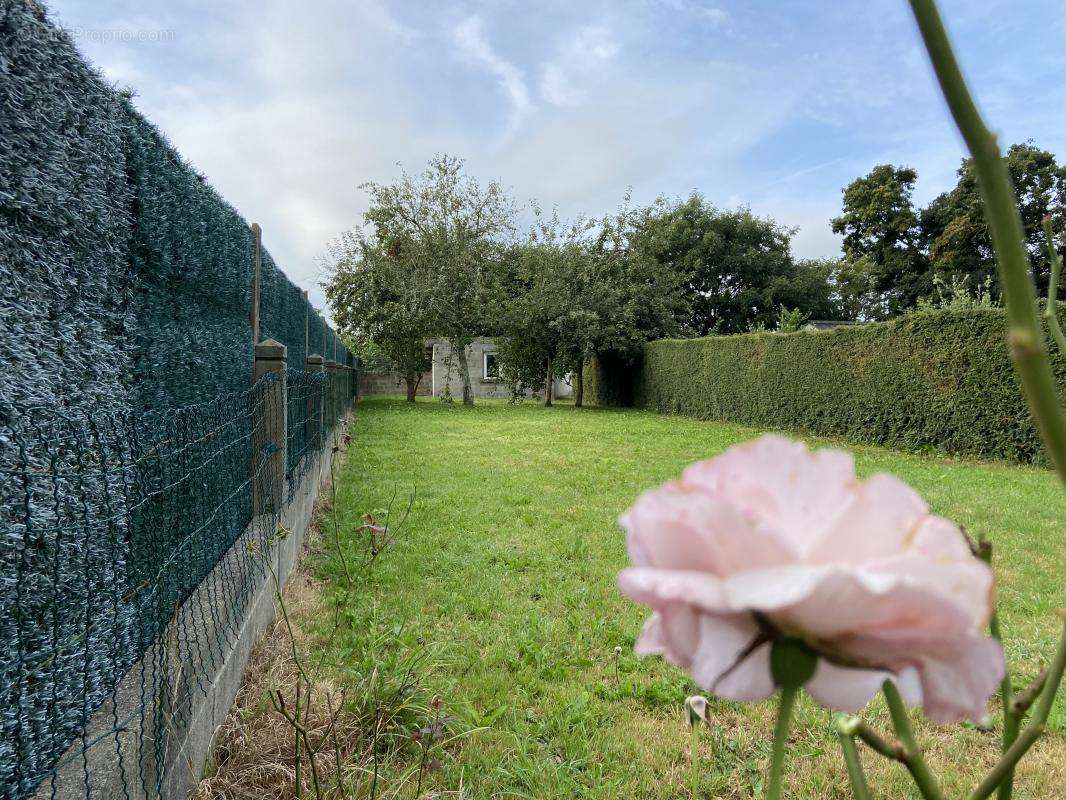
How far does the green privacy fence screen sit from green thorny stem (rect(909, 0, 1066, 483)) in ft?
4.87

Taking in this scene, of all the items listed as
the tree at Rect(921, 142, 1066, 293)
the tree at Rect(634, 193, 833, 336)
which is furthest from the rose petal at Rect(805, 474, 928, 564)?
the tree at Rect(634, 193, 833, 336)

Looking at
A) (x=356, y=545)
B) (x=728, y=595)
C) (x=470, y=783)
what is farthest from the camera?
(x=356, y=545)

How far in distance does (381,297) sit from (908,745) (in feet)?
60.0

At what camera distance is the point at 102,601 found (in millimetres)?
1709

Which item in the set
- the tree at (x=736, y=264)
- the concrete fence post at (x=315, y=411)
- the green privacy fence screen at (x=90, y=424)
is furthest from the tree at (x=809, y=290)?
the green privacy fence screen at (x=90, y=424)

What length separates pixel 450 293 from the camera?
16766 millimetres

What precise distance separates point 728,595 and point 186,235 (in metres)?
3.01

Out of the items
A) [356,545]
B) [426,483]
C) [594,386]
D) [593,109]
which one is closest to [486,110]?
[593,109]

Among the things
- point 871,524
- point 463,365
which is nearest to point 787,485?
point 871,524

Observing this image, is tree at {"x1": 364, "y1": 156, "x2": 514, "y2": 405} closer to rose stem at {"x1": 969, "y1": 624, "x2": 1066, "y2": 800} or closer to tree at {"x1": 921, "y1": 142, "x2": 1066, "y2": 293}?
tree at {"x1": 921, "y1": 142, "x2": 1066, "y2": 293}

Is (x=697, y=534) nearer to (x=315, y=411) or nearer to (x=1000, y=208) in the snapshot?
(x=1000, y=208)

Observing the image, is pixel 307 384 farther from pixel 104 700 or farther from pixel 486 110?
pixel 486 110

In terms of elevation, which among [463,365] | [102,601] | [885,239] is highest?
[885,239]

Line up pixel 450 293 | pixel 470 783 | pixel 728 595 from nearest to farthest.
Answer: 1. pixel 728 595
2. pixel 470 783
3. pixel 450 293
